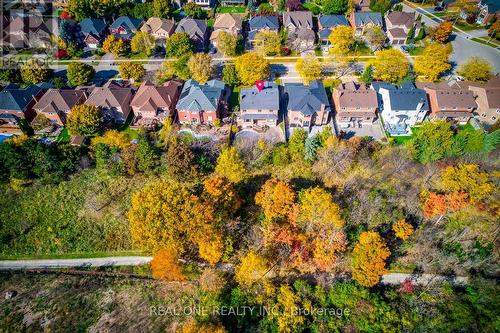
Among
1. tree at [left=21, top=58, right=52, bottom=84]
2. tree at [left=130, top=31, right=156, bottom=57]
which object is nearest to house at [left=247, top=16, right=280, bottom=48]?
tree at [left=130, top=31, right=156, bottom=57]

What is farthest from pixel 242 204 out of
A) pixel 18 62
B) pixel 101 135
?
pixel 18 62

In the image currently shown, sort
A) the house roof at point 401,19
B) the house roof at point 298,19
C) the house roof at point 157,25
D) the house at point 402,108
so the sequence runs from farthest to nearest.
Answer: the house roof at point 298,19, the house roof at point 157,25, the house roof at point 401,19, the house at point 402,108

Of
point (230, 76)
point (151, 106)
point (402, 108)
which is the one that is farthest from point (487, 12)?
point (151, 106)

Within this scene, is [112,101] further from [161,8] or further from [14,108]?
[161,8]

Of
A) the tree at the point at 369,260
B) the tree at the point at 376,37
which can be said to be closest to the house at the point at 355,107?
the tree at the point at 376,37

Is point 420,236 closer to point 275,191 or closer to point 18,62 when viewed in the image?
point 275,191

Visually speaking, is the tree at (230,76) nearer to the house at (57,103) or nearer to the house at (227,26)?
the house at (227,26)

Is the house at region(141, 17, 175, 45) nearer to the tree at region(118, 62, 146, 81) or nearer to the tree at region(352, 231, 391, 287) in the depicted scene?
the tree at region(118, 62, 146, 81)
